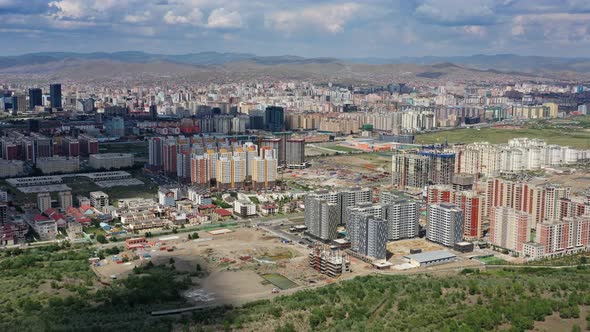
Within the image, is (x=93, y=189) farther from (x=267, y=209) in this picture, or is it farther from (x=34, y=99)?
(x=34, y=99)

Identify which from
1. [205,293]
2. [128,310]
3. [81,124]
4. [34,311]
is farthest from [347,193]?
[81,124]

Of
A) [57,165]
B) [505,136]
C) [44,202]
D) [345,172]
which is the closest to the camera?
[44,202]

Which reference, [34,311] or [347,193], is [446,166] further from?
[34,311]

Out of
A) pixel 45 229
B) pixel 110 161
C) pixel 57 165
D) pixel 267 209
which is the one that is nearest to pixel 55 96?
pixel 110 161

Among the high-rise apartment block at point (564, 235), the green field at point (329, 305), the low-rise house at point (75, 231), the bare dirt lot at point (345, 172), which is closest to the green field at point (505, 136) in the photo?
the bare dirt lot at point (345, 172)

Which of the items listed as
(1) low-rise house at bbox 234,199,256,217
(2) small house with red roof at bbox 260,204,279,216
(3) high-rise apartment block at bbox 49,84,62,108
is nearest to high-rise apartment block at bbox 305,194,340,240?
(2) small house with red roof at bbox 260,204,279,216

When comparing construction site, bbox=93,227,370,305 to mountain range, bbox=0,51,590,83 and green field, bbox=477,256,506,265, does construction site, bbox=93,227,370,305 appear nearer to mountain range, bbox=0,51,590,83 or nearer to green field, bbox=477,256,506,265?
Answer: green field, bbox=477,256,506,265
